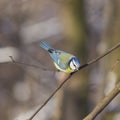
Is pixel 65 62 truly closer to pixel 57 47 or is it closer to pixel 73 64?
pixel 73 64

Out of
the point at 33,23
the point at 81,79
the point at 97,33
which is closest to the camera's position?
the point at 81,79

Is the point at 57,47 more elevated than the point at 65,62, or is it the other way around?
the point at 65,62

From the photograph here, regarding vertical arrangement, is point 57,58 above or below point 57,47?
above

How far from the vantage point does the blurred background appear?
265cm

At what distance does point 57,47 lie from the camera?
4.63m

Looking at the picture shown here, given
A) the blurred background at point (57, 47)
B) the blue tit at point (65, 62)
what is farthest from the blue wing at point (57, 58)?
A: the blurred background at point (57, 47)

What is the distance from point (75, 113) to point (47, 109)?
1.37 m

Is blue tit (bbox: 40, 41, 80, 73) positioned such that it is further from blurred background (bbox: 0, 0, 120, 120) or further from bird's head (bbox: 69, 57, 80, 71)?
blurred background (bbox: 0, 0, 120, 120)

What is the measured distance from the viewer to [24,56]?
4.12 m

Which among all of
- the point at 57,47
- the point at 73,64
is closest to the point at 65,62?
the point at 73,64

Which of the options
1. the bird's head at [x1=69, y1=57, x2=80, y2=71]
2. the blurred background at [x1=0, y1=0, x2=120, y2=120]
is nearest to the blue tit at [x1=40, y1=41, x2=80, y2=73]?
the bird's head at [x1=69, y1=57, x2=80, y2=71]

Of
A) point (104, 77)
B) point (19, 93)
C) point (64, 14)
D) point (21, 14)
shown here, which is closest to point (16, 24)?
point (21, 14)

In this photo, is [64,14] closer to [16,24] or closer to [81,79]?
[81,79]

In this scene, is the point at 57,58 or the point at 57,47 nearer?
the point at 57,58
